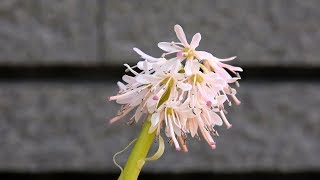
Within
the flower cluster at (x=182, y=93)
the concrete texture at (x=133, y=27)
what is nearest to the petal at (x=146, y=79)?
the flower cluster at (x=182, y=93)

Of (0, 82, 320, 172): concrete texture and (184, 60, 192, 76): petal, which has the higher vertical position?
(184, 60, 192, 76): petal

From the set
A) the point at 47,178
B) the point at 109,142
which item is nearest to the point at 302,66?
the point at 109,142

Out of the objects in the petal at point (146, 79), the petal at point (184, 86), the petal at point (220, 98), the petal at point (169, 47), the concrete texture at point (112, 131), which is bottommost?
the concrete texture at point (112, 131)

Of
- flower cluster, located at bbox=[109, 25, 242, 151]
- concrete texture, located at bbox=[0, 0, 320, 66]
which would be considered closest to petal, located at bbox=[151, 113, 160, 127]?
flower cluster, located at bbox=[109, 25, 242, 151]

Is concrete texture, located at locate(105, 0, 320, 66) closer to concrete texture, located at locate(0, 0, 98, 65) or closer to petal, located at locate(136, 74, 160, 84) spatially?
concrete texture, located at locate(0, 0, 98, 65)

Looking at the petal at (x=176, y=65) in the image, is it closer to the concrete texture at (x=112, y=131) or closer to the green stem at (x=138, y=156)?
the green stem at (x=138, y=156)

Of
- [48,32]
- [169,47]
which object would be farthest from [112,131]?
[169,47]

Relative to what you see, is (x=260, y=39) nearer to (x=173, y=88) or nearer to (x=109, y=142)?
(x=109, y=142)
